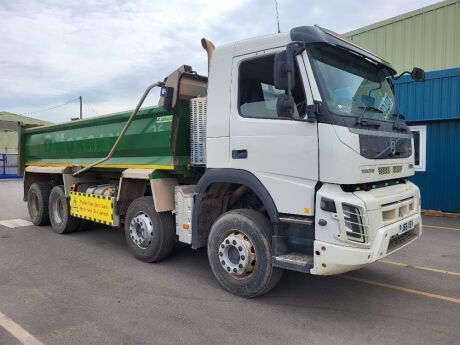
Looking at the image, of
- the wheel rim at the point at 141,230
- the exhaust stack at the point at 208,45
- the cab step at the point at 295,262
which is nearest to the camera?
the cab step at the point at 295,262

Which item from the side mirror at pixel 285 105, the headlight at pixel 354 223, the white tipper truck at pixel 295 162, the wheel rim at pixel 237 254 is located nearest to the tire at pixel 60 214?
the white tipper truck at pixel 295 162

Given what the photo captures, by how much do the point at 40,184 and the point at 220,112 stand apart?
6195mm

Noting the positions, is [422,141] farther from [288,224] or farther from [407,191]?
[288,224]

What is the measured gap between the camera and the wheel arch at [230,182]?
172 inches

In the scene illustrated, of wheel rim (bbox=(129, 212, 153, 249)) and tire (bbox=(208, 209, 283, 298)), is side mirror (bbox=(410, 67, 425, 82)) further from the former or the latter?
wheel rim (bbox=(129, 212, 153, 249))

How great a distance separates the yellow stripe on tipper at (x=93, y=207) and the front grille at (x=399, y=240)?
4344 mm

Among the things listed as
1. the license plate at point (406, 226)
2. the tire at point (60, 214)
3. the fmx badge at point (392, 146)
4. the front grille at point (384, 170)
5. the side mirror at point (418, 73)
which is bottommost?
the tire at point (60, 214)

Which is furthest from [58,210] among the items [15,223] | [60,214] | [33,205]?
[15,223]

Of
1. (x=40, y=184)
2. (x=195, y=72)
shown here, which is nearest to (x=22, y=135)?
(x=40, y=184)

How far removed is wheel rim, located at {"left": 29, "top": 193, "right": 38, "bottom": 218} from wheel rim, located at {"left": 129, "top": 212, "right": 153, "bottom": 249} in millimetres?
4238

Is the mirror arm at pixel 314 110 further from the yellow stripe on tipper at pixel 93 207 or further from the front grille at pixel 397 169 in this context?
the yellow stripe on tipper at pixel 93 207

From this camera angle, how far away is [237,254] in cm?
470

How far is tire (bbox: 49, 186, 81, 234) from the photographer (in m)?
8.27

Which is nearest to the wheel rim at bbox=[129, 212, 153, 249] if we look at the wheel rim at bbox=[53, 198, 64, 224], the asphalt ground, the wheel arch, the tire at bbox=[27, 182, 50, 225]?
the asphalt ground
